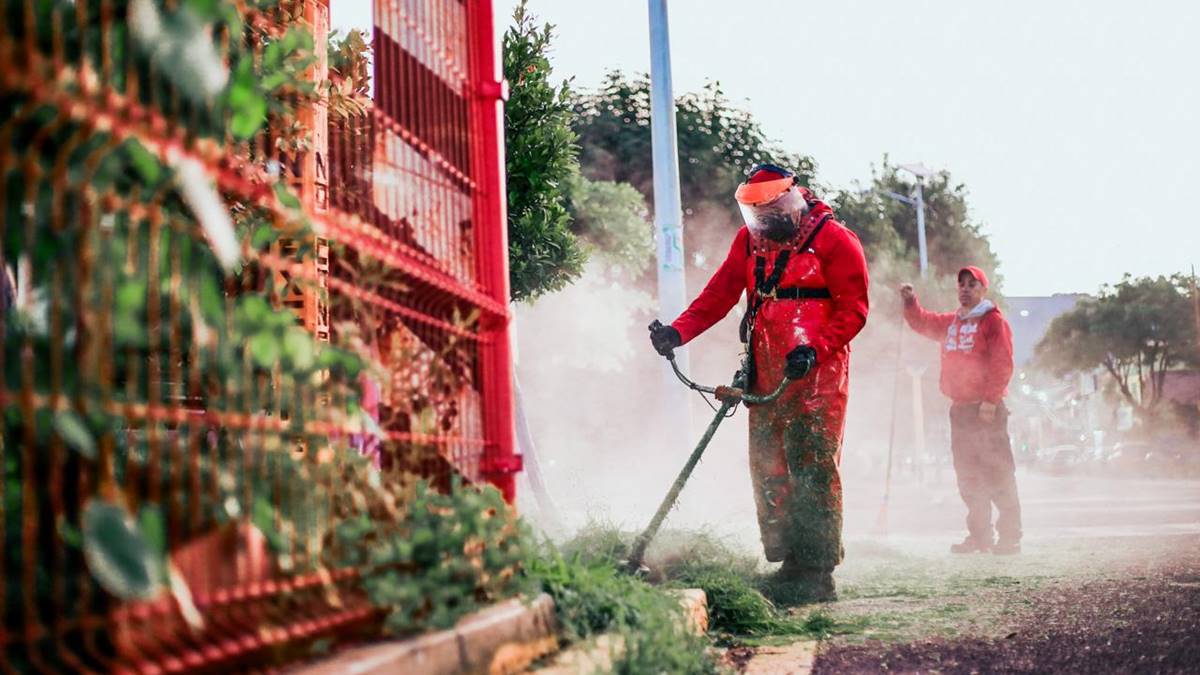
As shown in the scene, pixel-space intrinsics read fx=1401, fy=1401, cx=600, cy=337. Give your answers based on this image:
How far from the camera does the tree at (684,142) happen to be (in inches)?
992

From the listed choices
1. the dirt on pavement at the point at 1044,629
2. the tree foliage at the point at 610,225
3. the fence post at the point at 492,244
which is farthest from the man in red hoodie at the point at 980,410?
the tree foliage at the point at 610,225

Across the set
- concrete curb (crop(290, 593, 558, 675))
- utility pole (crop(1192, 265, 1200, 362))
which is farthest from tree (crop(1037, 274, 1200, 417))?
concrete curb (crop(290, 593, 558, 675))

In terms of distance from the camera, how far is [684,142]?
25.4 m

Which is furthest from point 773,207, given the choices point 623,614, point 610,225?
point 610,225

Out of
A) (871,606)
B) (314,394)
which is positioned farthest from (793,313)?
(314,394)

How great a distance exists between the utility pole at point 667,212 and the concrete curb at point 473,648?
6.91 meters

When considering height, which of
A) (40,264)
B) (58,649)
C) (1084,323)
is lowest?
(58,649)

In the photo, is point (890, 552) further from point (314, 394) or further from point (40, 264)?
point (40, 264)

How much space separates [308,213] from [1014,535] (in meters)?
8.02

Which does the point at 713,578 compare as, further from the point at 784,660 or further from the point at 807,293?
the point at 807,293

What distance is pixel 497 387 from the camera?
433 centimetres

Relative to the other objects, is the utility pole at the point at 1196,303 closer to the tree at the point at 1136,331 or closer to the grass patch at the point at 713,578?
the tree at the point at 1136,331

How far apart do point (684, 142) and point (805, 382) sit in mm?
19355

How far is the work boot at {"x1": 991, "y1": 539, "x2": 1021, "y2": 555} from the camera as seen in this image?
382 inches
